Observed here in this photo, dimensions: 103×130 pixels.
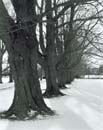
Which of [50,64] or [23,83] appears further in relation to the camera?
[50,64]

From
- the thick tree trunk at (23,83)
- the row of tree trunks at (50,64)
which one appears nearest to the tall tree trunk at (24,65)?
the thick tree trunk at (23,83)

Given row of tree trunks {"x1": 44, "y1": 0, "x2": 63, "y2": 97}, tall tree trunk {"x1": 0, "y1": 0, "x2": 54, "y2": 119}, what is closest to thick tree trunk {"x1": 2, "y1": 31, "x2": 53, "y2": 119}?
tall tree trunk {"x1": 0, "y1": 0, "x2": 54, "y2": 119}

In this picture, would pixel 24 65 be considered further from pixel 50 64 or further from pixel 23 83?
pixel 50 64

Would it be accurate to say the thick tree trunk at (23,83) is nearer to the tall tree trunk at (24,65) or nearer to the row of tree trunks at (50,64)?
the tall tree trunk at (24,65)

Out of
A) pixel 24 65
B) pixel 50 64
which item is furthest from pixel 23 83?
pixel 50 64

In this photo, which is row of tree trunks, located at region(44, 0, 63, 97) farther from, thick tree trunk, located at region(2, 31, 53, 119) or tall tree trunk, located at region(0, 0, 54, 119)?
thick tree trunk, located at region(2, 31, 53, 119)

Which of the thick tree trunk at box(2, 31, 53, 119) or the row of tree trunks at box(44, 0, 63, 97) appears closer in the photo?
the thick tree trunk at box(2, 31, 53, 119)

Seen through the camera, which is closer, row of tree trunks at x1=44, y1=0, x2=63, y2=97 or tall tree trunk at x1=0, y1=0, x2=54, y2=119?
→ tall tree trunk at x1=0, y1=0, x2=54, y2=119

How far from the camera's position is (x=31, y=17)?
1142 centimetres

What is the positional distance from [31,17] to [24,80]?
7.75ft

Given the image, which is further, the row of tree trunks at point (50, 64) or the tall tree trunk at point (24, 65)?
the row of tree trunks at point (50, 64)

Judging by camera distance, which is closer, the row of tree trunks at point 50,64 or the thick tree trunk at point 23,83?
the thick tree trunk at point 23,83

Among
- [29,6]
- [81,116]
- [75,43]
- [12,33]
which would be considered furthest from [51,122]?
[75,43]

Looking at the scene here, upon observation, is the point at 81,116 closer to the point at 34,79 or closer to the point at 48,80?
the point at 34,79
